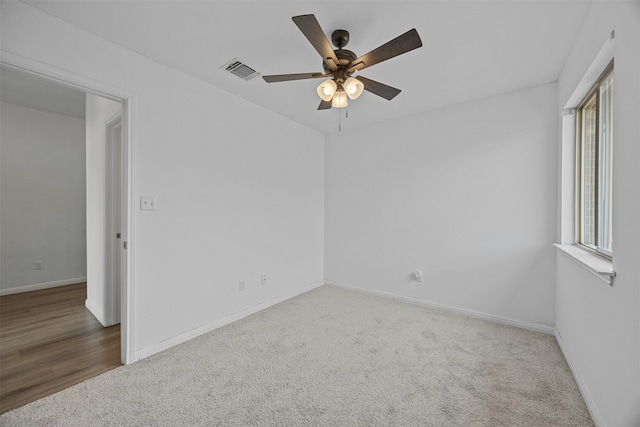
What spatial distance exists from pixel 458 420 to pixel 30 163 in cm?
596

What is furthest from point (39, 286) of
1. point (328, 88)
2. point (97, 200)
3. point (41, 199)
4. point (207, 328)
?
point (328, 88)

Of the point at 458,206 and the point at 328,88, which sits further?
the point at 458,206

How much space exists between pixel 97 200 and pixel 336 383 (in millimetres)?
3200

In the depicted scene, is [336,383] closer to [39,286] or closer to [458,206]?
[458,206]

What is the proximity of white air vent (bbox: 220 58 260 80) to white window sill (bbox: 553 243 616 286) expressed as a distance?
281cm

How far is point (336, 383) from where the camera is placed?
1922 millimetres

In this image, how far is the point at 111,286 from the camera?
2.92 meters

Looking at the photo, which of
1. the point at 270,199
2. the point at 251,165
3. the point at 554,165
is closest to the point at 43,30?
the point at 251,165

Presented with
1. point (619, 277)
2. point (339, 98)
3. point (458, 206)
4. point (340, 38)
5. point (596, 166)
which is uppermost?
point (340, 38)

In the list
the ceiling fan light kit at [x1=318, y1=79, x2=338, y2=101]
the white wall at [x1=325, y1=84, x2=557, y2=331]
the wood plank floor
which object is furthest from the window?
the wood plank floor

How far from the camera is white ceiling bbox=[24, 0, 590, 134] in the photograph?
67.2 inches

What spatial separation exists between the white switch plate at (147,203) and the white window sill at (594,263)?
9.95 ft

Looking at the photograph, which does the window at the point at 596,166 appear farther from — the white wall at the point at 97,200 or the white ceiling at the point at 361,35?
the white wall at the point at 97,200

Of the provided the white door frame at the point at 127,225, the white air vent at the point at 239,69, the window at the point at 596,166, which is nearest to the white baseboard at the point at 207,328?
the white door frame at the point at 127,225
